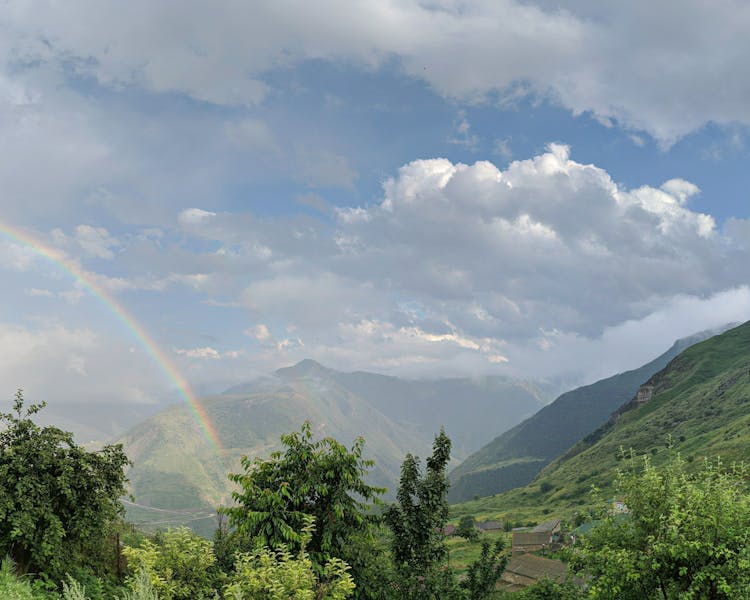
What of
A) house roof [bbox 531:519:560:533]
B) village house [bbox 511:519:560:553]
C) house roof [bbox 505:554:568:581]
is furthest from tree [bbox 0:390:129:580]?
house roof [bbox 531:519:560:533]

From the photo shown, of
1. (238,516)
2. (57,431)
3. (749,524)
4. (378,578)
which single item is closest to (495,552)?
(378,578)

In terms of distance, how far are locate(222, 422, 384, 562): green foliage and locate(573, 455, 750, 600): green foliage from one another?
458 inches

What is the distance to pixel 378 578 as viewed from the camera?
2423 centimetres

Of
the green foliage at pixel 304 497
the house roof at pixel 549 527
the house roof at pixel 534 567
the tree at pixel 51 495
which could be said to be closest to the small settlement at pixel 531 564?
the house roof at pixel 534 567

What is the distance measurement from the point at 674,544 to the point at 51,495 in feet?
99.3

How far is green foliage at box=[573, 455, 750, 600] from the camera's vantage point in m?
20.2

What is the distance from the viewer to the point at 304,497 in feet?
90.1

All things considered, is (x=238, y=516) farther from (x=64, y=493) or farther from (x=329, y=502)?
(x=64, y=493)

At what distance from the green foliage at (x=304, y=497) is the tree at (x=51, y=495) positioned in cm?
768

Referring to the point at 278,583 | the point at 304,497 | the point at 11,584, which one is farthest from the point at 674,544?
the point at 11,584

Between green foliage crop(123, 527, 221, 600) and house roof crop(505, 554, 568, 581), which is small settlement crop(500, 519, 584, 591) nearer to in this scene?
house roof crop(505, 554, 568, 581)

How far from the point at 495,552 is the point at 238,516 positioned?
1334 centimetres

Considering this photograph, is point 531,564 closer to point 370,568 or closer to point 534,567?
point 534,567

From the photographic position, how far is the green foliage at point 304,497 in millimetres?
25844
